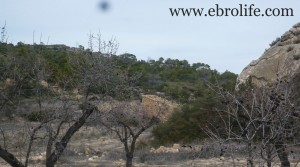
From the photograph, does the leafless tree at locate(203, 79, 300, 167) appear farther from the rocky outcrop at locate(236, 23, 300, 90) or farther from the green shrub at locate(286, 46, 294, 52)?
the green shrub at locate(286, 46, 294, 52)

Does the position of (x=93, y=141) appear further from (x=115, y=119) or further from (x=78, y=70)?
(x=78, y=70)

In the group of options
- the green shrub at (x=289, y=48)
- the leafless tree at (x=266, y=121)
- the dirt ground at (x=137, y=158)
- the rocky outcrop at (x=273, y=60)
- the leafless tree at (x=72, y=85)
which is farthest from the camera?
the green shrub at (x=289, y=48)

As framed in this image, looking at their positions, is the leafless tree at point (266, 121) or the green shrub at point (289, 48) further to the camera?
the green shrub at point (289, 48)

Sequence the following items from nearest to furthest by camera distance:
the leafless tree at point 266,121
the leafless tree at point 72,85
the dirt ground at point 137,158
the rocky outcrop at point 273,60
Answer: the leafless tree at point 266,121 < the leafless tree at point 72,85 < the dirt ground at point 137,158 < the rocky outcrop at point 273,60

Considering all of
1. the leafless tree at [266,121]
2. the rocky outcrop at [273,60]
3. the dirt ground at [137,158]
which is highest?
the rocky outcrop at [273,60]

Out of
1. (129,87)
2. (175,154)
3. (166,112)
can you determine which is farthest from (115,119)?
(166,112)

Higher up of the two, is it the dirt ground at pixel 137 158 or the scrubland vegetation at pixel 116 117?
the scrubland vegetation at pixel 116 117

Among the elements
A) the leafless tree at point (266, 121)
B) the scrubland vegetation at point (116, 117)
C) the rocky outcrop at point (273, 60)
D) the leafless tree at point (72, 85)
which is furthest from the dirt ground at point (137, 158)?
the leafless tree at point (266, 121)

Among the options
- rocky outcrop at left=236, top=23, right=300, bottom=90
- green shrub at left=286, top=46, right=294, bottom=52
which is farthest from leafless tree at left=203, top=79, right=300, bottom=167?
green shrub at left=286, top=46, right=294, bottom=52

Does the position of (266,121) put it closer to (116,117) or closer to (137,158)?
(116,117)

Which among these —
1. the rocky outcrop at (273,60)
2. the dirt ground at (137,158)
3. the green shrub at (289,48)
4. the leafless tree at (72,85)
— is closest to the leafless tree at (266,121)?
the leafless tree at (72,85)

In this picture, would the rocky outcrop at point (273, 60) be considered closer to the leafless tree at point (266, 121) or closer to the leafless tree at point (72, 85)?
the leafless tree at point (72, 85)

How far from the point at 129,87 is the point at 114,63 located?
0.72 meters

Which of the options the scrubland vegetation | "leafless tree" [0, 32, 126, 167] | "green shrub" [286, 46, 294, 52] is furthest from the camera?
"green shrub" [286, 46, 294, 52]
